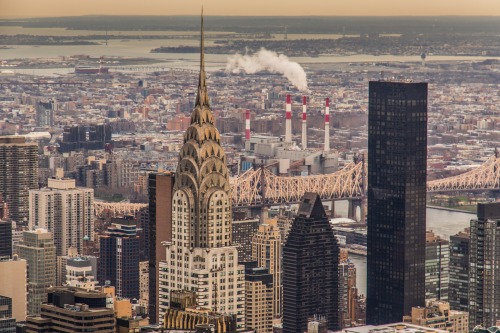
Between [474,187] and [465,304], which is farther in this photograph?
[474,187]

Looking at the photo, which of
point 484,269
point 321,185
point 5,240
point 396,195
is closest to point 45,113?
point 321,185

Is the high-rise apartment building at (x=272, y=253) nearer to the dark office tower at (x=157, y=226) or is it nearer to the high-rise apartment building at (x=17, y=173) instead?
the dark office tower at (x=157, y=226)

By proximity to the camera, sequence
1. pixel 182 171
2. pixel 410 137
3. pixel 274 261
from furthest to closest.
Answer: pixel 410 137 < pixel 274 261 < pixel 182 171

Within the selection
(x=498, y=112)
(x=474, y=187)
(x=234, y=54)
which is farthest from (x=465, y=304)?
(x=498, y=112)

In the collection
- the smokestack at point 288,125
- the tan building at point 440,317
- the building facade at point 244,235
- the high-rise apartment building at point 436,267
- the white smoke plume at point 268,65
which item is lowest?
the tan building at point 440,317

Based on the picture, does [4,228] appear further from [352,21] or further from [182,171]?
[182,171]

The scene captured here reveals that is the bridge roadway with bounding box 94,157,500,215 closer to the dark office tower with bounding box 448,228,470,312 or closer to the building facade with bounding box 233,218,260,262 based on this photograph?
the building facade with bounding box 233,218,260,262

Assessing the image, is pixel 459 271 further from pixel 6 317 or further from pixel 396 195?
pixel 6 317

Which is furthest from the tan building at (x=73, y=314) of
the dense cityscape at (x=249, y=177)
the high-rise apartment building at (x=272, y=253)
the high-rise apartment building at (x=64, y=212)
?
the high-rise apartment building at (x=64, y=212)
